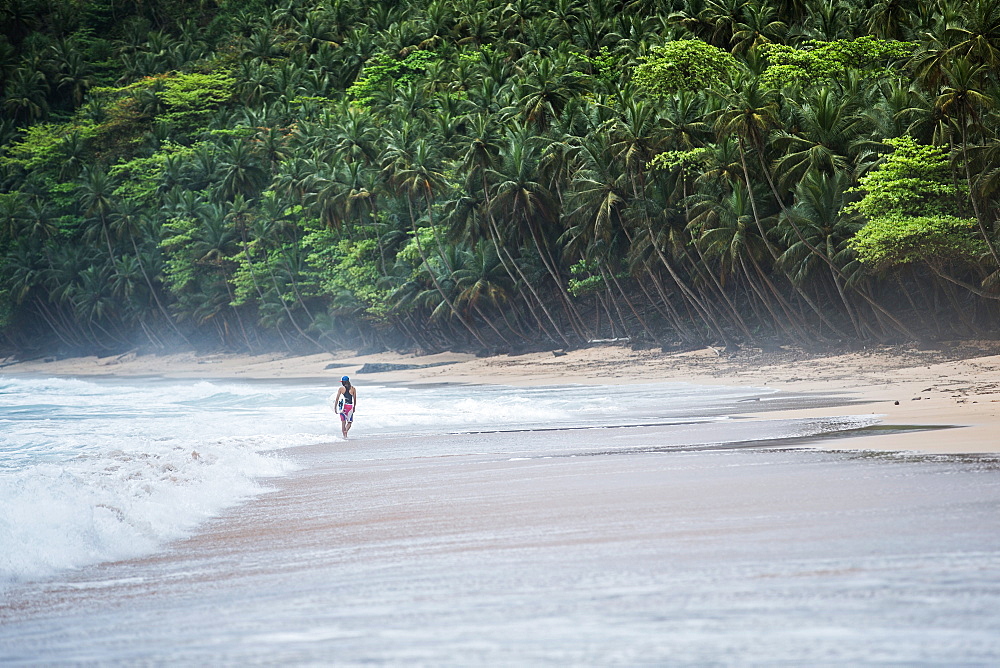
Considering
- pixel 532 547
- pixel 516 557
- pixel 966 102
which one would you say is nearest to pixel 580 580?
pixel 516 557

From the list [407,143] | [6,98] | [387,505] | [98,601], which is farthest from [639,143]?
[6,98]

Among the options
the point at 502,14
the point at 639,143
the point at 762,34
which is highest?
the point at 502,14

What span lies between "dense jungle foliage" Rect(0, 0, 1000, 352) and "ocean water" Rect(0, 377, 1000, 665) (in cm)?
1899

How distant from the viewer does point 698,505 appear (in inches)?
238

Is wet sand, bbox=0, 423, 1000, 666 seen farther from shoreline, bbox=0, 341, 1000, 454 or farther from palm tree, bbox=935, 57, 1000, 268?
palm tree, bbox=935, 57, 1000, 268

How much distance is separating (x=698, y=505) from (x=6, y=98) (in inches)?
3478

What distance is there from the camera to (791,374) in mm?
24750

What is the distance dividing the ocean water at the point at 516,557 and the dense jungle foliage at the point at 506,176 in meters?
19.0

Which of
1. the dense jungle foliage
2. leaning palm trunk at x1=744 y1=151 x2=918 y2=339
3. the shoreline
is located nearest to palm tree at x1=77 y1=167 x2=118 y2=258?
the dense jungle foliage

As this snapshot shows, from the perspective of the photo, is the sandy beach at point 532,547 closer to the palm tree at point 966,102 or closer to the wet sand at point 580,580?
the wet sand at point 580,580

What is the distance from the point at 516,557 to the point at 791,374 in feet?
69.9

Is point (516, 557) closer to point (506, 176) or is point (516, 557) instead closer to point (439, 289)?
point (506, 176)

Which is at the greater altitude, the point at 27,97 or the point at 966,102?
the point at 27,97

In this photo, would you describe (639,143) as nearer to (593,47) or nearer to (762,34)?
(762,34)
